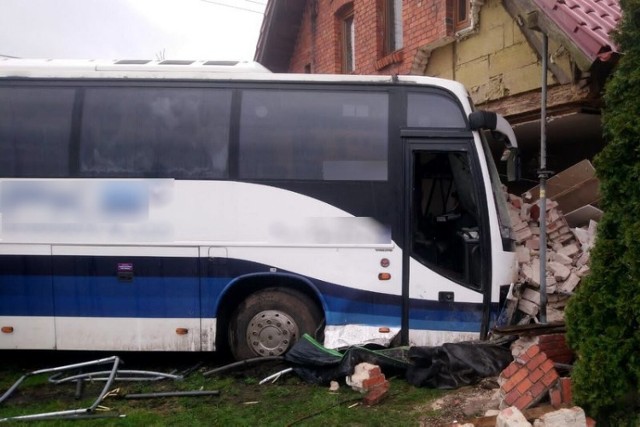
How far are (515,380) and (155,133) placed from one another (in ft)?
13.3

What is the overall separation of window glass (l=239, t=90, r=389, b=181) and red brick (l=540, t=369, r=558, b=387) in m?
2.38

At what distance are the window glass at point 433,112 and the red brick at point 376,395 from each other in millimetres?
2605

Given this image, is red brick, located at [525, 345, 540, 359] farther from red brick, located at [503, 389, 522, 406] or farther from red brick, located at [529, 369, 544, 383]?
red brick, located at [503, 389, 522, 406]

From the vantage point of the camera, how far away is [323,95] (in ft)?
19.9

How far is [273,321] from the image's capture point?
19.6 feet

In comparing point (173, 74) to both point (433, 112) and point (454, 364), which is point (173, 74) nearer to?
point (433, 112)

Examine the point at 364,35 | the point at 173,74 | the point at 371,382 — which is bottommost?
the point at 371,382

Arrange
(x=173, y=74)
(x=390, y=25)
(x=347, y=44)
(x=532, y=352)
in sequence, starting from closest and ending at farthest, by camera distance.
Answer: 1. (x=532, y=352)
2. (x=173, y=74)
3. (x=390, y=25)
4. (x=347, y=44)

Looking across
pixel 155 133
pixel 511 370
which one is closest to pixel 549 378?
pixel 511 370

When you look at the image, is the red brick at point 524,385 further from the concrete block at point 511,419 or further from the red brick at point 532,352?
the concrete block at point 511,419

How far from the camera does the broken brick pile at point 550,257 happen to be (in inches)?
247

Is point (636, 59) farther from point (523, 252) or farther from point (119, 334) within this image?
point (119, 334)

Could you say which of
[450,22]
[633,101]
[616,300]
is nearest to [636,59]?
[633,101]

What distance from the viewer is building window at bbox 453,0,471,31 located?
943 centimetres
